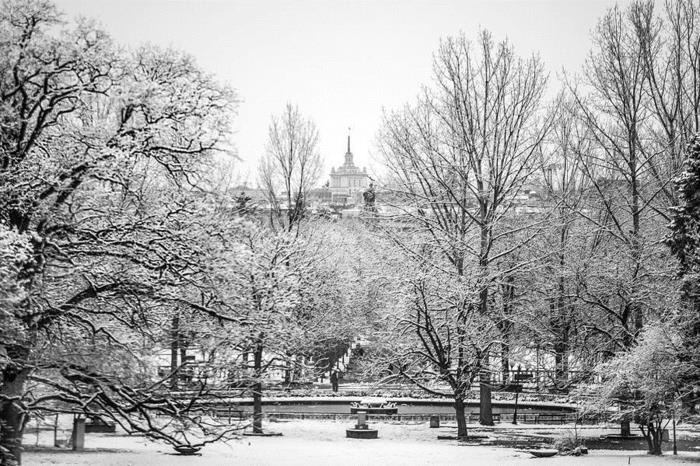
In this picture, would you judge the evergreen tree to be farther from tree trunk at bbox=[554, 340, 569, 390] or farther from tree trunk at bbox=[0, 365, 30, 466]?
tree trunk at bbox=[0, 365, 30, 466]

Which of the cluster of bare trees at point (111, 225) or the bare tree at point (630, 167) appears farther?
the bare tree at point (630, 167)

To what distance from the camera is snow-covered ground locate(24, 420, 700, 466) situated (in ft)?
70.4

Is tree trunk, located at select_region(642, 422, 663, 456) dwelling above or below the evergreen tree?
below

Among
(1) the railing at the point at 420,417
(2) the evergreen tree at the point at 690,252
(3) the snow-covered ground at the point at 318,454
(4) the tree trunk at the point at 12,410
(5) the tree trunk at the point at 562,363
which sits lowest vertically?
(3) the snow-covered ground at the point at 318,454

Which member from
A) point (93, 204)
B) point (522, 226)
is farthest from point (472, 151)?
point (93, 204)

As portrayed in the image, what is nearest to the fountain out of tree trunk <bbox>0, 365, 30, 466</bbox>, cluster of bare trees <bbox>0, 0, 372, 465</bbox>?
cluster of bare trees <bbox>0, 0, 372, 465</bbox>

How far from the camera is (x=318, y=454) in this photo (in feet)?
80.1

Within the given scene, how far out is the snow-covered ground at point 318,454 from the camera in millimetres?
21453

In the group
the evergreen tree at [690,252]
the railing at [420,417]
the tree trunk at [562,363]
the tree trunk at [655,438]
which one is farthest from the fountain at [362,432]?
the evergreen tree at [690,252]

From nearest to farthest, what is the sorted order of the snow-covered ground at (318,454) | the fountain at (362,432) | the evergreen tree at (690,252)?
1. the snow-covered ground at (318,454)
2. the evergreen tree at (690,252)
3. the fountain at (362,432)

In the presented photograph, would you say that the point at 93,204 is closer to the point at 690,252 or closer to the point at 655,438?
the point at 690,252

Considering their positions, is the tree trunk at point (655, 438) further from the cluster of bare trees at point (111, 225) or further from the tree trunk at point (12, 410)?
the tree trunk at point (12, 410)

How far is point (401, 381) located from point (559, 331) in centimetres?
1036

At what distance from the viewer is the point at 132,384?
13.6 meters
